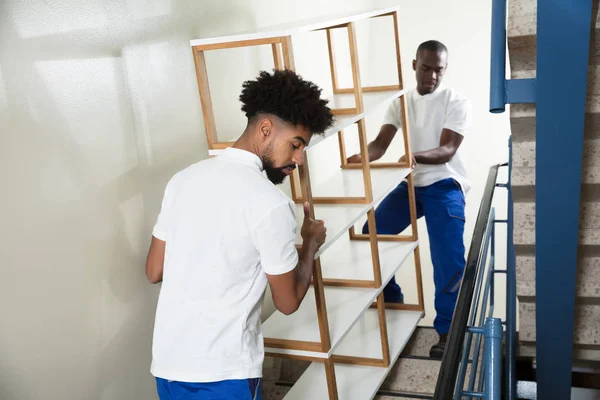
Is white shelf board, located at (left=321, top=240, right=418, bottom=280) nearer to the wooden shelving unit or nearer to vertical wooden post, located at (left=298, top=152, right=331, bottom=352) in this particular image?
the wooden shelving unit

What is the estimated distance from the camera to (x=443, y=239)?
141 inches

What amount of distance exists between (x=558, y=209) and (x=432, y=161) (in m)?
1.50

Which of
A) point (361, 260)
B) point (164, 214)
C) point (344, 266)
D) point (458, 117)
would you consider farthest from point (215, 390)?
point (458, 117)

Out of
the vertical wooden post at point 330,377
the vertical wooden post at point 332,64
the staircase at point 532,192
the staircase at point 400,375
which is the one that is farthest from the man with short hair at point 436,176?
the vertical wooden post at point 330,377

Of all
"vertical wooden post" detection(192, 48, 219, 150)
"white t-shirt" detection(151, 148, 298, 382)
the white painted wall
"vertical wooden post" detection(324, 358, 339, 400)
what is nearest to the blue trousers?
"vertical wooden post" detection(324, 358, 339, 400)

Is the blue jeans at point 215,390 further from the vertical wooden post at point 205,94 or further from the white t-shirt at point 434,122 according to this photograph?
the white t-shirt at point 434,122

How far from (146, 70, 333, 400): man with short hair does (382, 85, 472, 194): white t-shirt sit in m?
1.76

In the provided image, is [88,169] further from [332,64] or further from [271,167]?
[332,64]

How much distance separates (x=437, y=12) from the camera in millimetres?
5148

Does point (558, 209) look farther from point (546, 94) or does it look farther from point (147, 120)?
point (147, 120)

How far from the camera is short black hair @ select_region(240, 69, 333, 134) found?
6.34ft

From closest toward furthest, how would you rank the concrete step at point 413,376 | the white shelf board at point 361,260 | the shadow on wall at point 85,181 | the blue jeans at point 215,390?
the shadow on wall at point 85,181 < the blue jeans at point 215,390 < the white shelf board at point 361,260 < the concrete step at point 413,376

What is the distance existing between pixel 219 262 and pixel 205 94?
0.83m

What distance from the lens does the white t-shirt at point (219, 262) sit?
180 centimetres
